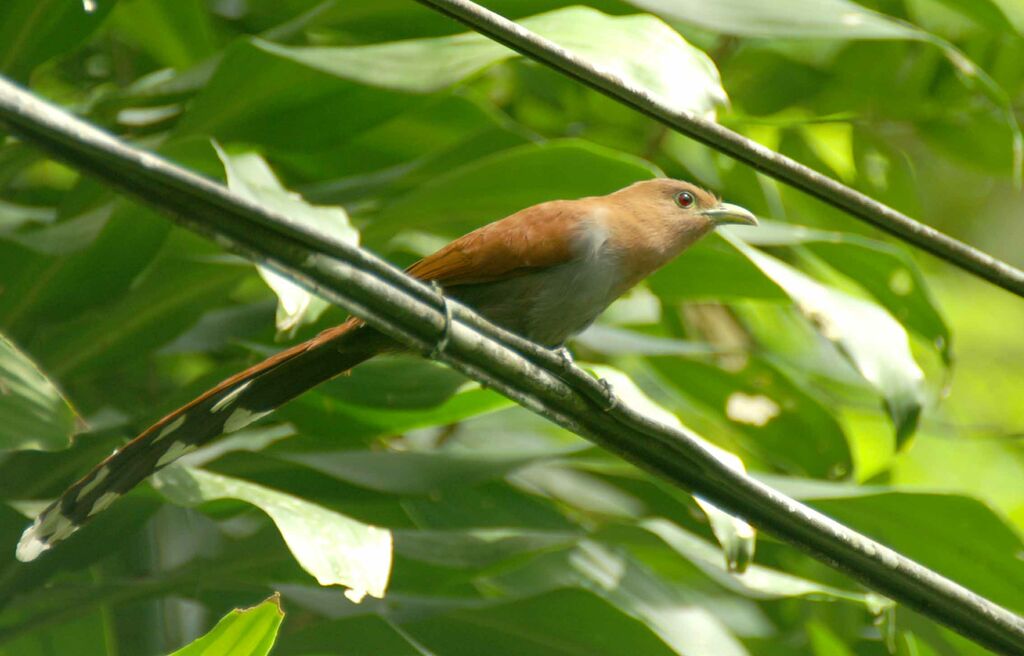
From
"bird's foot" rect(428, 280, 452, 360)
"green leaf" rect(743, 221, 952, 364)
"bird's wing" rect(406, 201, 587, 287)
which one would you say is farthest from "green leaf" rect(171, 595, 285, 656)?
"green leaf" rect(743, 221, 952, 364)

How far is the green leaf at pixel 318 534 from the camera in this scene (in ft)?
7.68

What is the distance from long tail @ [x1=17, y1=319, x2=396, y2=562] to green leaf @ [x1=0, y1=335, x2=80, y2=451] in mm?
269

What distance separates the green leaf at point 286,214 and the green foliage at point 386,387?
0.03 ft

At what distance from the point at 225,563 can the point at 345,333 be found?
887mm

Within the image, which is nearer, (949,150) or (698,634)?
(698,634)

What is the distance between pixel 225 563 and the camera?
9.95ft

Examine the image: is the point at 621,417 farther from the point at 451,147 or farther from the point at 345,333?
the point at 451,147

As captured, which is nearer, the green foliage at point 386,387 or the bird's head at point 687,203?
the green foliage at point 386,387

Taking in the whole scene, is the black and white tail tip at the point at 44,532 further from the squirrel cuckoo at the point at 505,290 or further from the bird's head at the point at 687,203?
the bird's head at the point at 687,203

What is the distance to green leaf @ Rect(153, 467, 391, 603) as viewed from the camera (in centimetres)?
234

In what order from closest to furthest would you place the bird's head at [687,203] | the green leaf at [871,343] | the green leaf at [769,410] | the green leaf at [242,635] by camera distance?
the green leaf at [242,635] → the green leaf at [871,343] → the bird's head at [687,203] → the green leaf at [769,410]

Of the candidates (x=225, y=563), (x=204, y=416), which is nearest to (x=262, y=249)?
(x=204, y=416)

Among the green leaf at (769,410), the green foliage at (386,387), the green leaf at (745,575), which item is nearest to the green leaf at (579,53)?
the green foliage at (386,387)

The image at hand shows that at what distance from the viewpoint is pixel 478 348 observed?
172cm
